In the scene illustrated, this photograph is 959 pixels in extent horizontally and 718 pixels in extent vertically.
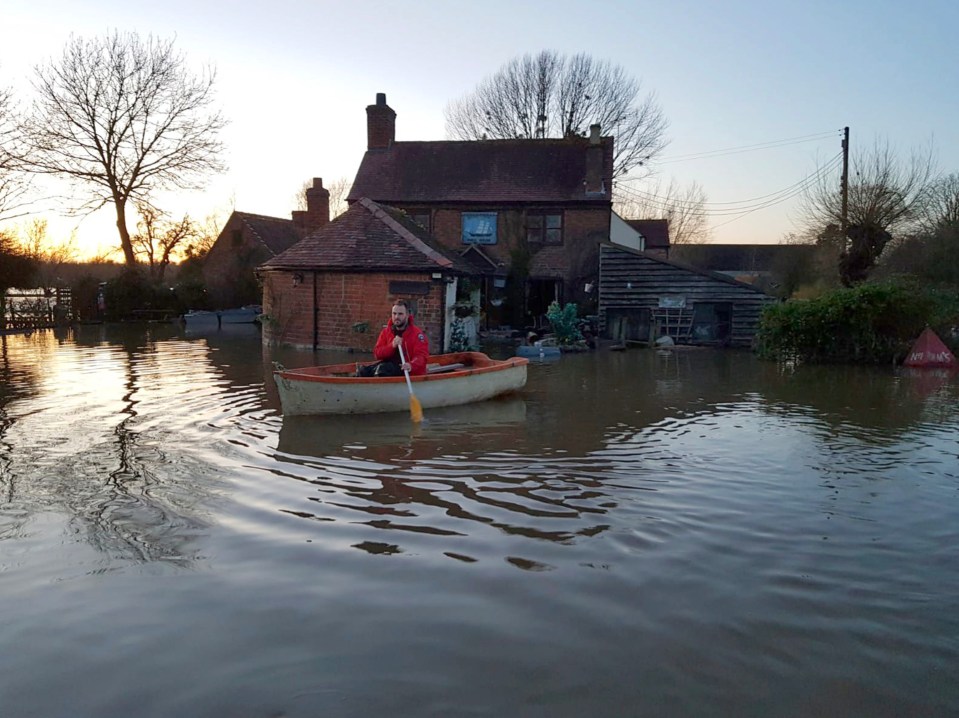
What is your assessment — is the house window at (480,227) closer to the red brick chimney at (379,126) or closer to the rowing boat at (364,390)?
the red brick chimney at (379,126)

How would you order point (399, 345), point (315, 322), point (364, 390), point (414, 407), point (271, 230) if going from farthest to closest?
1. point (271, 230)
2. point (315, 322)
3. point (399, 345)
4. point (364, 390)
5. point (414, 407)

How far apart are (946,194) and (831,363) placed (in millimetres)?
14115

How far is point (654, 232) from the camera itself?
4784 cm

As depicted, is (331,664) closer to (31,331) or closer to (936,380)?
(936,380)

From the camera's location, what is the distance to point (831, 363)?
62.7 ft

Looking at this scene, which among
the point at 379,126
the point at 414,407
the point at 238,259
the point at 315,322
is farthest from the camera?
the point at 238,259

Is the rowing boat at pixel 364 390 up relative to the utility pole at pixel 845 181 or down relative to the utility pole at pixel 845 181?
down

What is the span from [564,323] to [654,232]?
1075 inches

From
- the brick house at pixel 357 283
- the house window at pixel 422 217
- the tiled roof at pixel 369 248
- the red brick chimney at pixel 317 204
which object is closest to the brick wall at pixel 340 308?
the brick house at pixel 357 283

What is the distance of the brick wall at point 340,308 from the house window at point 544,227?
975cm

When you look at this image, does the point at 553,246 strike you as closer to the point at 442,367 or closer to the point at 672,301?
the point at 672,301

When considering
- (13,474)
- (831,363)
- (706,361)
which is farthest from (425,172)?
(13,474)

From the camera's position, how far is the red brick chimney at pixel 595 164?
95.2 ft

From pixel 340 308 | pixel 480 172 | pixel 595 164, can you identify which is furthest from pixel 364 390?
pixel 480 172
